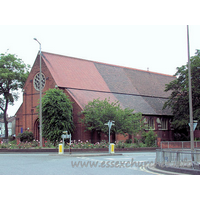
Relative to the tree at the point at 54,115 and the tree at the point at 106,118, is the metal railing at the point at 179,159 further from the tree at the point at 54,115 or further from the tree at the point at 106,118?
the tree at the point at 54,115

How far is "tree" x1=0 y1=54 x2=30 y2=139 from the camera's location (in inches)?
2397

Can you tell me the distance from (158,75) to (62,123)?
3410cm

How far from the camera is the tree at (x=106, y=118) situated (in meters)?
39.9

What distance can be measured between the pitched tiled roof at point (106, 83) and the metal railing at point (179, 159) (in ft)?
92.4

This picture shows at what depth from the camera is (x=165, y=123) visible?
5494 cm

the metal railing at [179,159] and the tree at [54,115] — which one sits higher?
the tree at [54,115]

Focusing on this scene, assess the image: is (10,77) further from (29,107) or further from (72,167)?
(72,167)

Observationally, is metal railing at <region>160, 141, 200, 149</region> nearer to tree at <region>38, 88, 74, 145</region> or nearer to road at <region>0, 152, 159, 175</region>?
tree at <region>38, 88, 74, 145</region>

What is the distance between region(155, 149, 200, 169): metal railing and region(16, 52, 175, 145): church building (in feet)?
90.9

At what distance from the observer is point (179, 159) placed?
15.3 m

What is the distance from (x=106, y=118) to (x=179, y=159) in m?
24.8

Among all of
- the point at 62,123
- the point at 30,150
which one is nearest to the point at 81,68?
the point at 62,123

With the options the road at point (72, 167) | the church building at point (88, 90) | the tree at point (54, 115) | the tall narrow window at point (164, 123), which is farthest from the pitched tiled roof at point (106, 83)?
the road at point (72, 167)

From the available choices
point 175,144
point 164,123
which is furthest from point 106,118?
point 164,123
